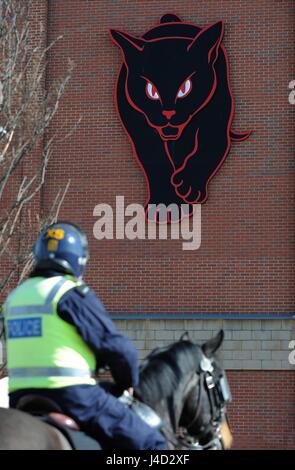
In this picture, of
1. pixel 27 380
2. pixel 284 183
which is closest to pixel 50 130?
pixel 284 183

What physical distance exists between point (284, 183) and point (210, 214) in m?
1.65

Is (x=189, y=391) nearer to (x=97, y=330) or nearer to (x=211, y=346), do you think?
(x=211, y=346)

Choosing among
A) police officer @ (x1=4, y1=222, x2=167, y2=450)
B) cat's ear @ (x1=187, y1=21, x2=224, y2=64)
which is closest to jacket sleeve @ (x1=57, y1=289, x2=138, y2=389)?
police officer @ (x1=4, y1=222, x2=167, y2=450)

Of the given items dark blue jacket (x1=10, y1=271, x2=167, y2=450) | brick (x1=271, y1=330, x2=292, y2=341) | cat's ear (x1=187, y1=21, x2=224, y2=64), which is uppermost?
cat's ear (x1=187, y1=21, x2=224, y2=64)

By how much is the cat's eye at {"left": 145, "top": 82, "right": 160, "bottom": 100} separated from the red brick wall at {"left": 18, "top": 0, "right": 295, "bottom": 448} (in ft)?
2.75

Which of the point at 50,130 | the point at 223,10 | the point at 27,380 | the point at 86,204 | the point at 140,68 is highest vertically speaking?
the point at 223,10

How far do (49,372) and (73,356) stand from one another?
0.17m

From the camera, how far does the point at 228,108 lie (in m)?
19.6

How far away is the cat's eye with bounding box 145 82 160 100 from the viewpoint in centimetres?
1986

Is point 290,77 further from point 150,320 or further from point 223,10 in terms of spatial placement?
point 150,320

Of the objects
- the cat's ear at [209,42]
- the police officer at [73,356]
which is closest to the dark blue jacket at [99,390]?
the police officer at [73,356]

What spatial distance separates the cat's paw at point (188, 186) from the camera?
766 inches

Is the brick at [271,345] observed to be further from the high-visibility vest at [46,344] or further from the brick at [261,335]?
the high-visibility vest at [46,344]

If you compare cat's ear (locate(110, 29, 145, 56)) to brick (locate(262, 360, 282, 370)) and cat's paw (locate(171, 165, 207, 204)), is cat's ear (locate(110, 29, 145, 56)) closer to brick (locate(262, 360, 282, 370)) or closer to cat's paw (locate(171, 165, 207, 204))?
cat's paw (locate(171, 165, 207, 204))
